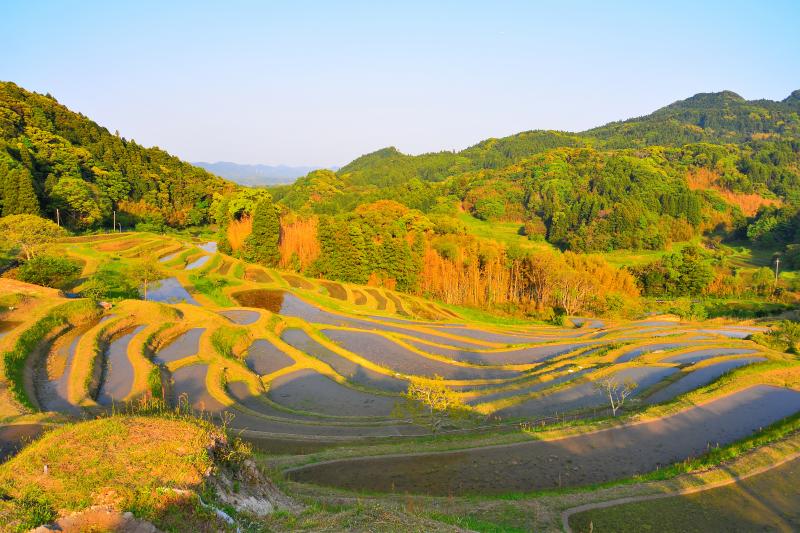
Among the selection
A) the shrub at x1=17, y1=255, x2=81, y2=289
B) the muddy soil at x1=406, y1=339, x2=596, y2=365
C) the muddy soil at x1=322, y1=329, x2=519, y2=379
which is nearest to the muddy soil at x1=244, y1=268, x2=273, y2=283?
the shrub at x1=17, y1=255, x2=81, y2=289

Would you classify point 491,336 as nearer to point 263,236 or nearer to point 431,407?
point 431,407

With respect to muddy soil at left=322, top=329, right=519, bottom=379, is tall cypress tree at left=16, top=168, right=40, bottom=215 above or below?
above

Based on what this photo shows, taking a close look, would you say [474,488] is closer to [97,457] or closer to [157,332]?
[97,457]

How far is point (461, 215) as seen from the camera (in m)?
133

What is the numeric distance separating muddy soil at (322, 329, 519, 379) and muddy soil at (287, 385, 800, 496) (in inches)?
435


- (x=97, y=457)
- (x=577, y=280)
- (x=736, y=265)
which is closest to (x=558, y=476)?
(x=97, y=457)

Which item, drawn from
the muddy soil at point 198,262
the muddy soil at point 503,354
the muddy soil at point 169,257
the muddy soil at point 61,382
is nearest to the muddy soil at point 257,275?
the muddy soil at point 198,262

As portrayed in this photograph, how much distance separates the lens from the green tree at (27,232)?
3828cm

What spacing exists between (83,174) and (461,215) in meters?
89.7

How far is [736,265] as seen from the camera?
81500 millimetres

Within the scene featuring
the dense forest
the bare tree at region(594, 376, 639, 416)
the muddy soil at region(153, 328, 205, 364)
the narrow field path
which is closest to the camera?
the narrow field path

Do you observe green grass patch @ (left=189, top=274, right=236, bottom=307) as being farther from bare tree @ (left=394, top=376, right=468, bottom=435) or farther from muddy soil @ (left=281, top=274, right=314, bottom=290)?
bare tree @ (left=394, top=376, right=468, bottom=435)

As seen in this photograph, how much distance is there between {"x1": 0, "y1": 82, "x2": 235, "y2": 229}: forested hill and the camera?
6109 cm

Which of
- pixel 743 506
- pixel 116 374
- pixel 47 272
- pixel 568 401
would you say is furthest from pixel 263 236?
pixel 743 506
